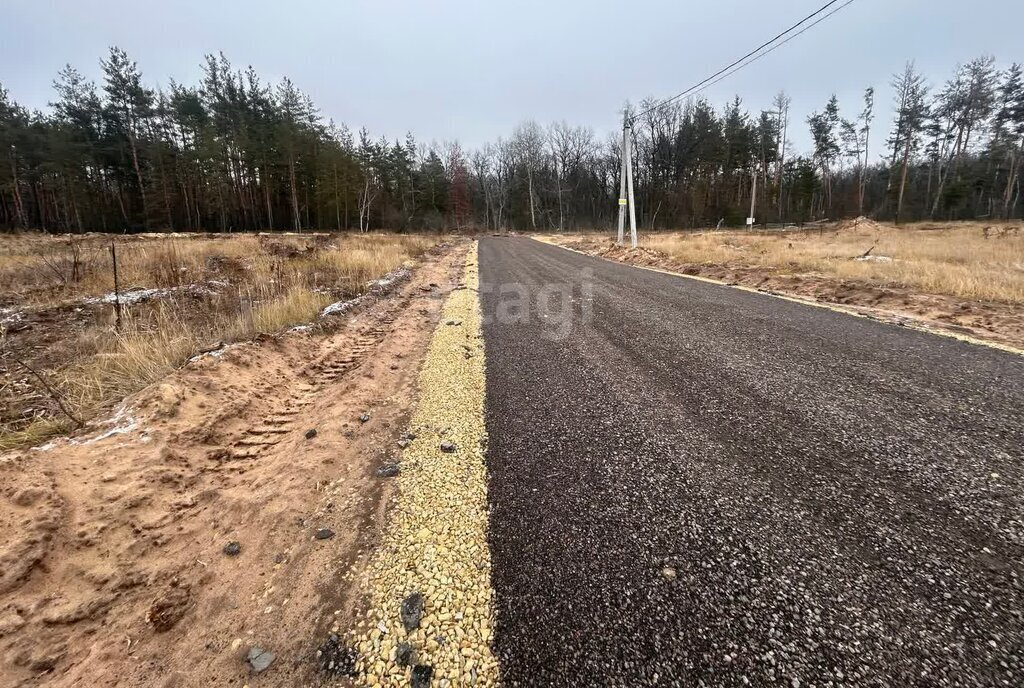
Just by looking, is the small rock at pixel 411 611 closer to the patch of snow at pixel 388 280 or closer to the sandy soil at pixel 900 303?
the sandy soil at pixel 900 303

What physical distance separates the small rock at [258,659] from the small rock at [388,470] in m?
1.03

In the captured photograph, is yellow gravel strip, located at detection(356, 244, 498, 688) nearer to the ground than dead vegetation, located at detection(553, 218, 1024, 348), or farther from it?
nearer to the ground

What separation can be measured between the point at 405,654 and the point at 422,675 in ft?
0.33

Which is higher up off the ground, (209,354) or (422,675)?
(209,354)

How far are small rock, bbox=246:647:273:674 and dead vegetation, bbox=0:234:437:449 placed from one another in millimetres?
2442

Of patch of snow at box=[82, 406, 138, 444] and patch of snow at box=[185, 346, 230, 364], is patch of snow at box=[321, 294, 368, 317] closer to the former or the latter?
patch of snow at box=[185, 346, 230, 364]

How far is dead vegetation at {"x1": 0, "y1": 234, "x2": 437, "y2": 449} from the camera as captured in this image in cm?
333

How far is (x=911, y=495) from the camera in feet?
6.45

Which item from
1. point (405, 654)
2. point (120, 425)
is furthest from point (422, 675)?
point (120, 425)

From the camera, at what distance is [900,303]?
6.48 metres

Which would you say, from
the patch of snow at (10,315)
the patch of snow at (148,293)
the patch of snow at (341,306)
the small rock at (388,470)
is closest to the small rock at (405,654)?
the small rock at (388,470)

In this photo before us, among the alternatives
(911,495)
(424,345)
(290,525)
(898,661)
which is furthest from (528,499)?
(424,345)

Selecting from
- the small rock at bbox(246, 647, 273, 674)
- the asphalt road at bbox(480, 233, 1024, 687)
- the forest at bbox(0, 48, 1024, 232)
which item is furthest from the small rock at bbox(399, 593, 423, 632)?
the forest at bbox(0, 48, 1024, 232)

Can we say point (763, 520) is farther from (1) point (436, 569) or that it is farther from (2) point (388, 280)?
(2) point (388, 280)
